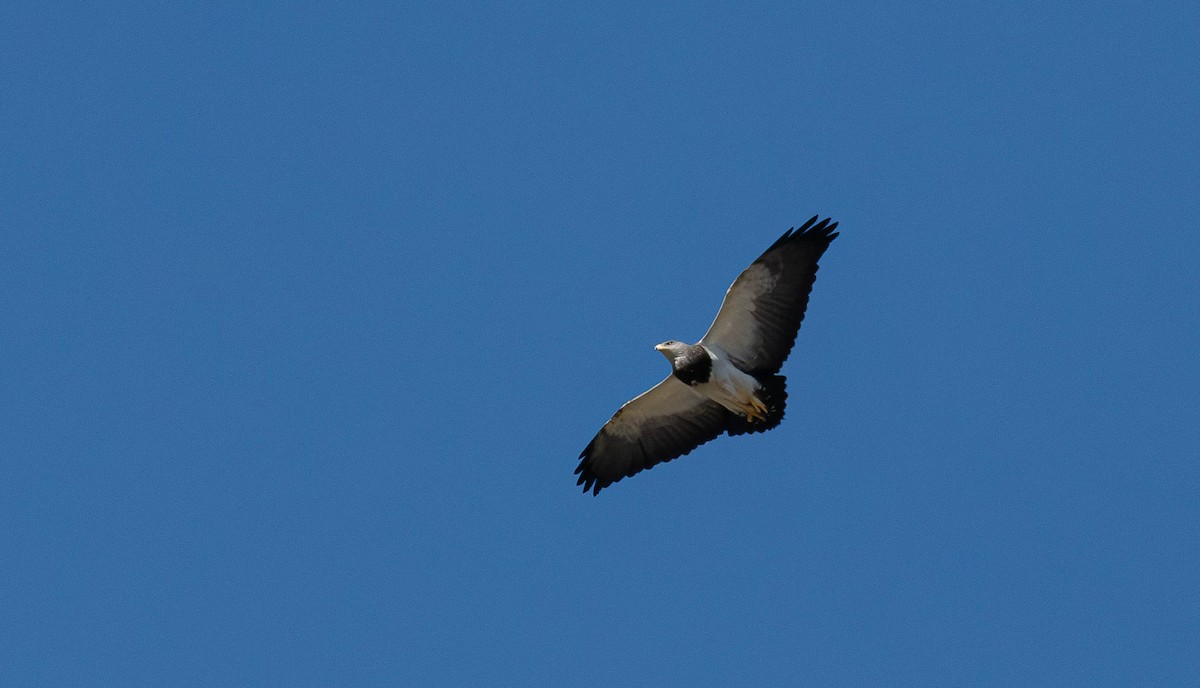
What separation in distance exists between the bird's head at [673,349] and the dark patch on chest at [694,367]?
72 mm

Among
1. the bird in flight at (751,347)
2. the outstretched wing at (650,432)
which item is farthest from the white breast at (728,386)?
the outstretched wing at (650,432)

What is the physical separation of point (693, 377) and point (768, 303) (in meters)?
1.48

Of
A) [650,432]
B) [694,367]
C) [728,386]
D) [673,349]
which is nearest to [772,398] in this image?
[728,386]

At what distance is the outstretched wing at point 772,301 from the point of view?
22.3 metres

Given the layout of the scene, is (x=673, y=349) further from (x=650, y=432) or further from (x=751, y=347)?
(x=650, y=432)

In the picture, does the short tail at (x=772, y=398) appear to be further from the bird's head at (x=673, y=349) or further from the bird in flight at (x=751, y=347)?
the bird's head at (x=673, y=349)

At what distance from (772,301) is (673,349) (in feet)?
4.99

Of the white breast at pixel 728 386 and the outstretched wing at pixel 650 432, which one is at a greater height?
the outstretched wing at pixel 650 432

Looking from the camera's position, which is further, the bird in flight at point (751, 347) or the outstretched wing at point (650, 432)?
the outstretched wing at point (650, 432)

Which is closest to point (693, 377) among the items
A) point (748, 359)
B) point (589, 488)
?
point (748, 359)

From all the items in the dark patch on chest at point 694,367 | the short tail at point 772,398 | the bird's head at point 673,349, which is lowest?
the short tail at point 772,398

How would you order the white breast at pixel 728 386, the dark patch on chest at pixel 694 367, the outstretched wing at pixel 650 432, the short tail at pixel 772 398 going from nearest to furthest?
the dark patch on chest at pixel 694 367 → the white breast at pixel 728 386 → the short tail at pixel 772 398 → the outstretched wing at pixel 650 432

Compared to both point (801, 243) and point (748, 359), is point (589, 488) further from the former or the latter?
point (801, 243)

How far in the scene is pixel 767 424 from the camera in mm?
22641
